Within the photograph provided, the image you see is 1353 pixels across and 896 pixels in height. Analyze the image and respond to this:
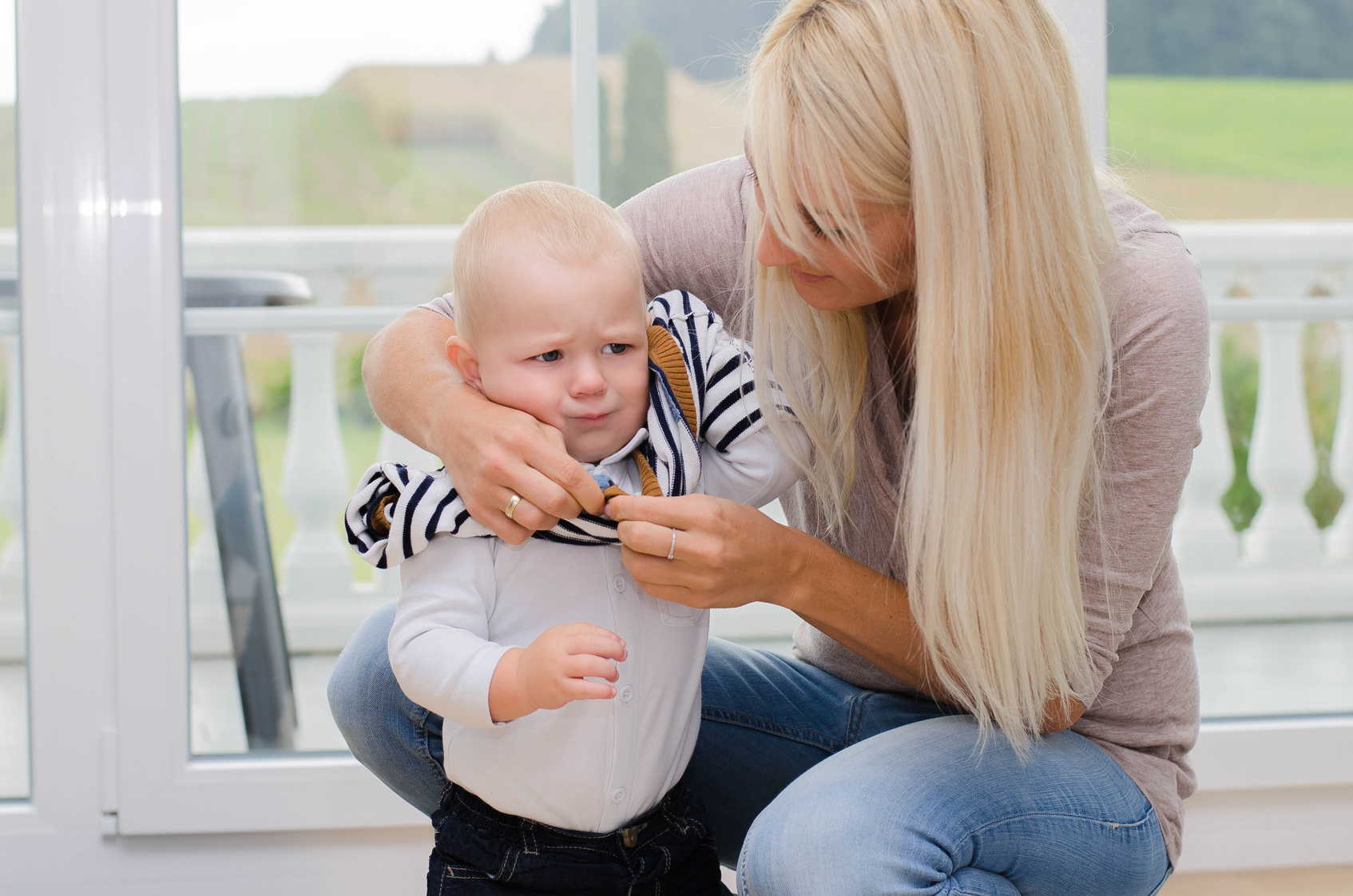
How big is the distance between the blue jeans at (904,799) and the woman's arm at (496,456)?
35 centimetres

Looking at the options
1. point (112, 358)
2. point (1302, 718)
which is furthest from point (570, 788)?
point (1302, 718)

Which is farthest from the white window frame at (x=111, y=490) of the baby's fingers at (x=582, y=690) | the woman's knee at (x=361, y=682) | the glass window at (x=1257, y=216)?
the baby's fingers at (x=582, y=690)

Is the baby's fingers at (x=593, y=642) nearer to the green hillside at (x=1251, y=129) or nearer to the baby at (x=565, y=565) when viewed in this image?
Answer: the baby at (x=565, y=565)

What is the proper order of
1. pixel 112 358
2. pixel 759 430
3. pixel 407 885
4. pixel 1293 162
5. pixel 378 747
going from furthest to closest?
pixel 1293 162 < pixel 407 885 < pixel 112 358 < pixel 378 747 < pixel 759 430

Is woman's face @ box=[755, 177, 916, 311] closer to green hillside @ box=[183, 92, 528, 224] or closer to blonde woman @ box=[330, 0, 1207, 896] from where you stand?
blonde woman @ box=[330, 0, 1207, 896]

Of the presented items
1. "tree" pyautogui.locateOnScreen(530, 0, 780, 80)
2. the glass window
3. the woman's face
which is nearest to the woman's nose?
the woman's face

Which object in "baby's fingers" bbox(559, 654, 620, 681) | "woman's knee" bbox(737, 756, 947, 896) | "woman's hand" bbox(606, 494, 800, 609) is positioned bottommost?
"woman's knee" bbox(737, 756, 947, 896)

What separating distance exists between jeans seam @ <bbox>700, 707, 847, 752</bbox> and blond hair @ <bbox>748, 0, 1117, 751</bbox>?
0.22 meters

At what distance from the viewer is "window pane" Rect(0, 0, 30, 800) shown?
4.79 ft

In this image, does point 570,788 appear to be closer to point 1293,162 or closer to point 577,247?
point 577,247

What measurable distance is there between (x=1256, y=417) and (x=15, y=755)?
7.63 feet

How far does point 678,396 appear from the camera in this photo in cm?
92

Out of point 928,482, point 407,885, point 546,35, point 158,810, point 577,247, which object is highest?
point 546,35

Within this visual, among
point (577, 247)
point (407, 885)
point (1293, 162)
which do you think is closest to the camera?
point (577, 247)
